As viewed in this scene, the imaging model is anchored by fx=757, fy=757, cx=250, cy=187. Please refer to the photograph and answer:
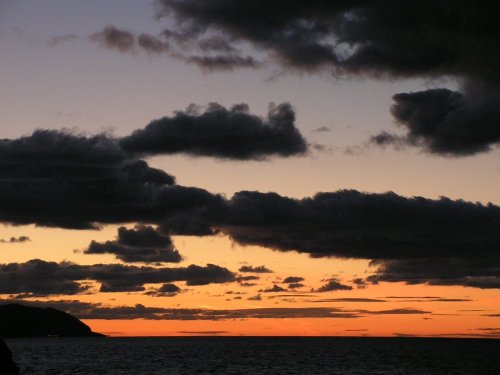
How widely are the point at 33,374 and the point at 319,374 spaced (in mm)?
50243

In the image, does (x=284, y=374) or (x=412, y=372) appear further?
(x=412, y=372)

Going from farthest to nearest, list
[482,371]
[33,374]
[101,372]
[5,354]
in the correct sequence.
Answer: [482,371] < [101,372] < [33,374] < [5,354]

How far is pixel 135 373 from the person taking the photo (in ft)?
453

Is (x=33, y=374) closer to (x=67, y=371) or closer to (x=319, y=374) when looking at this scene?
(x=67, y=371)

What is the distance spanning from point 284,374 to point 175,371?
70.7ft

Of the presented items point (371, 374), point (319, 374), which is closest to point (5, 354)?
point (319, 374)

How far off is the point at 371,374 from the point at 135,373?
42779 mm

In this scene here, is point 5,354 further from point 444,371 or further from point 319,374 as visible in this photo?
point 444,371

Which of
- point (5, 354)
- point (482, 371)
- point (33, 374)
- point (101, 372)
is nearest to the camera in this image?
point (5, 354)

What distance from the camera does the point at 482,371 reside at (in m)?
151

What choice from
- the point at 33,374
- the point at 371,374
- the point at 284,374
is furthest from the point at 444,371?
the point at 33,374

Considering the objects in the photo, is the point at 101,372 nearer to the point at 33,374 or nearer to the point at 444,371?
the point at 33,374

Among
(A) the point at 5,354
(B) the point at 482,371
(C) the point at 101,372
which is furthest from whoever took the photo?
(B) the point at 482,371

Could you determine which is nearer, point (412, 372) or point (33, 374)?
point (33, 374)
